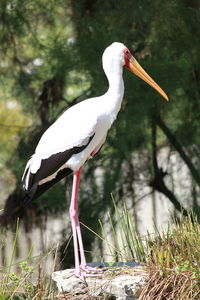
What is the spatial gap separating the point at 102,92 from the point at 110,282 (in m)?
2.59

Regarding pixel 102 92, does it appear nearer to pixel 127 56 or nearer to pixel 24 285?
pixel 127 56

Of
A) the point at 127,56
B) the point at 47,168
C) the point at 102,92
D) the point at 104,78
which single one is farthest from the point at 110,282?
the point at 104,78

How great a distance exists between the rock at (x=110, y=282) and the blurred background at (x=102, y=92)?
217cm

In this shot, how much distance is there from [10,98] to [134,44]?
1434 millimetres

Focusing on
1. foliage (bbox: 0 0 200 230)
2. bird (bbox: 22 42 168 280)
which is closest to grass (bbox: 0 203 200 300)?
bird (bbox: 22 42 168 280)

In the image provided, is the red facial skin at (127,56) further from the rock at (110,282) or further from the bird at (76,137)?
the rock at (110,282)

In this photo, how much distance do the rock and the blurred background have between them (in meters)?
2.17

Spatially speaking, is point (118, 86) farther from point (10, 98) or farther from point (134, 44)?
point (10, 98)

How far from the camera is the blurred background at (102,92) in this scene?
5676 millimetres

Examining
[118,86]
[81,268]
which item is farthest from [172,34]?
[81,268]

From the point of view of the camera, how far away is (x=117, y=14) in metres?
5.81

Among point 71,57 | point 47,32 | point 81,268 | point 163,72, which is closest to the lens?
point 81,268

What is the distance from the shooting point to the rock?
3115 mm

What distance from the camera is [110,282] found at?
3.15 meters
